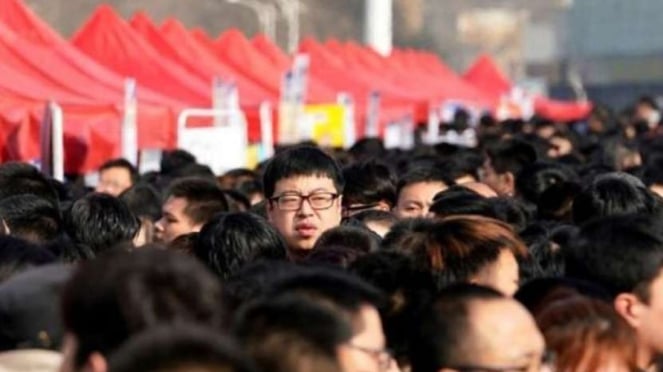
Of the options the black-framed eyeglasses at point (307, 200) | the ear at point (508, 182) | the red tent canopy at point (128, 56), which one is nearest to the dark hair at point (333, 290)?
the black-framed eyeglasses at point (307, 200)

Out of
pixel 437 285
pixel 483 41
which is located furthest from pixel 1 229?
pixel 483 41

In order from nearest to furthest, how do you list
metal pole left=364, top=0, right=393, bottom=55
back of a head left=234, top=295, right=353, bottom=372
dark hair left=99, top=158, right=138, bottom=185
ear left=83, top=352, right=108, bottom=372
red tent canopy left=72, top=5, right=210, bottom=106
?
ear left=83, top=352, right=108, bottom=372 → back of a head left=234, top=295, right=353, bottom=372 → dark hair left=99, top=158, right=138, bottom=185 → red tent canopy left=72, top=5, right=210, bottom=106 → metal pole left=364, top=0, right=393, bottom=55

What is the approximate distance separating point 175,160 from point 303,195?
7.34m

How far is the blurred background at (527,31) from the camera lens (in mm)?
66188

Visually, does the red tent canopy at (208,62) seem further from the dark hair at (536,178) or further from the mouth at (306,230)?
the mouth at (306,230)

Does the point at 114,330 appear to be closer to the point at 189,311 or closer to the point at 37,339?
the point at 189,311

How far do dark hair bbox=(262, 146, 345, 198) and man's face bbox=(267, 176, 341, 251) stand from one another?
0.02m

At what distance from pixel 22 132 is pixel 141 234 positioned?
178 inches

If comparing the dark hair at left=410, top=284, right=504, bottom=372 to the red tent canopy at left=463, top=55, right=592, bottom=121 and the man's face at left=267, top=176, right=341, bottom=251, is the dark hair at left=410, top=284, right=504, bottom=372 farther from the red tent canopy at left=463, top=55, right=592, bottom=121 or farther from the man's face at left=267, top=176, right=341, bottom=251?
the red tent canopy at left=463, top=55, right=592, bottom=121

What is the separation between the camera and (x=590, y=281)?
711cm

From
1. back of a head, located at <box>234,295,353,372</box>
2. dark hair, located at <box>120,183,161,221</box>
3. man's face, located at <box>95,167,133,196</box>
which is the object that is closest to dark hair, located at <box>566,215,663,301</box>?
back of a head, located at <box>234,295,353,372</box>

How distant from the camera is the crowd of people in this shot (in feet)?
15.7

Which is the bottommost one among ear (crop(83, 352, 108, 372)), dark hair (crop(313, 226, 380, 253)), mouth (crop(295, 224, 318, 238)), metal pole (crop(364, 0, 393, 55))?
mouth (crop(295, 224, 318, 238))

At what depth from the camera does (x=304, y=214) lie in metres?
9.45
